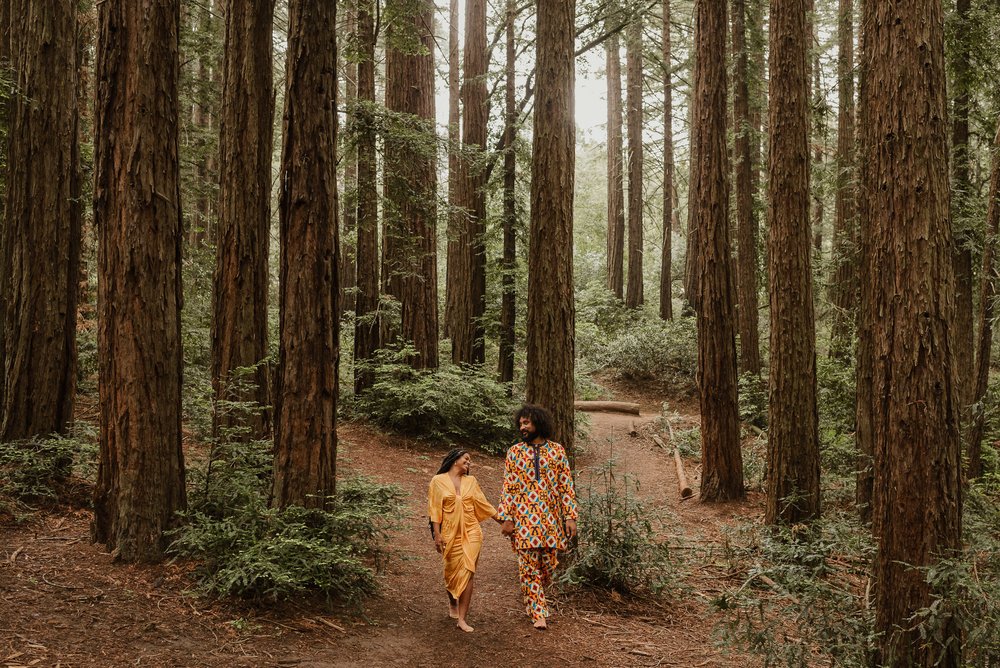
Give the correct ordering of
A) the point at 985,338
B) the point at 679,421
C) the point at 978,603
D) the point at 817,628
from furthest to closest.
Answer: the point at 679,421, the point at 985,338, the point at 817,628, the point at 978,603


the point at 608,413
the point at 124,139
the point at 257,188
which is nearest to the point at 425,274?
the point at 257,188

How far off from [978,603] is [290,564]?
5.00 meters

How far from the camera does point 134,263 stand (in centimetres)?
611

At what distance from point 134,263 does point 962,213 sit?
12.4 metres

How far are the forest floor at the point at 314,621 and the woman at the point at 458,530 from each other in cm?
36

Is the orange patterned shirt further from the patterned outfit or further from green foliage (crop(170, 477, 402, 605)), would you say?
green foliage (crop(170, 477, 402, 605))

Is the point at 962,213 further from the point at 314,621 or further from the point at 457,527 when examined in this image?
the point at 314,621

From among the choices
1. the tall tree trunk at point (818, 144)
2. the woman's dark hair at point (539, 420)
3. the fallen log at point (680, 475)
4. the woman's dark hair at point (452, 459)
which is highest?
the tall tree trunk at point (818, 144)

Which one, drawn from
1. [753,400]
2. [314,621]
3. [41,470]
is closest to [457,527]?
[314,621]

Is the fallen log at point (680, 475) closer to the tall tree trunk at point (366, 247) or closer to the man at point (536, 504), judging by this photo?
the man at point (536, 504)

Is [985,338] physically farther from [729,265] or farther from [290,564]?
[290,564]

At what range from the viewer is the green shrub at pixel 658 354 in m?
21.6

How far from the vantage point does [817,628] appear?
5422mm

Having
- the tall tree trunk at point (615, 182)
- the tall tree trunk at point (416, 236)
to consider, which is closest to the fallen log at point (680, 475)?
the tall tree trunk at point (416, 236)
